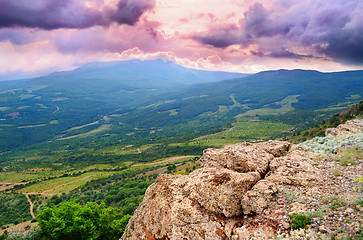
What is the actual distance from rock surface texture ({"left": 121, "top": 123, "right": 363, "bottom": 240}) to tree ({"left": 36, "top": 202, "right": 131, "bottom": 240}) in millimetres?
12936

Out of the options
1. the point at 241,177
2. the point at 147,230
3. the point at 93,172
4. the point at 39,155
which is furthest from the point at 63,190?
Result: the point at 39,155

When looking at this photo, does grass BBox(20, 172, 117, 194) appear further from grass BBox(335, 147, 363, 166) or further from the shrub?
grass BBox(335, 147, 363, 166)

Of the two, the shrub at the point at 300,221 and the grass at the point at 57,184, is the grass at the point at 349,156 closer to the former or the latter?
the shrub at the point at 300,221

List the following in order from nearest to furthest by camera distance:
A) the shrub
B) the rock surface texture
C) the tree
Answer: the shrub
the rock surface texture
the tree

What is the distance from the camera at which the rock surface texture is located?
346 inches

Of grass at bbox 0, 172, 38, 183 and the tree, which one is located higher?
the tree

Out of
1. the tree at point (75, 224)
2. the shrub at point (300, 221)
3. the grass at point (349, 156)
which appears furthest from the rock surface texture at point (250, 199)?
the tree at point (75, 224)

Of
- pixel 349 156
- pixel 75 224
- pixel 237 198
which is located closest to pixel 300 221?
pixel 237 198

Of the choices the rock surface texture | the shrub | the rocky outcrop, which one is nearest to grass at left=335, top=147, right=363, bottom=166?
the rock surface texture

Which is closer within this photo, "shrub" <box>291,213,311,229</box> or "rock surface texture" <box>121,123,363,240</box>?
"shrub" <box>291,213,311,229</box>

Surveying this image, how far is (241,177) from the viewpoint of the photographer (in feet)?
38.0

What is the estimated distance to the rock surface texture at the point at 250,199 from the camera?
8789 mm

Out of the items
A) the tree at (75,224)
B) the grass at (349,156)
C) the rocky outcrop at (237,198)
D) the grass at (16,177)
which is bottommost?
the grass at (16,177)

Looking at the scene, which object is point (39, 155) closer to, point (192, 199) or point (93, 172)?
point (93, 172)
